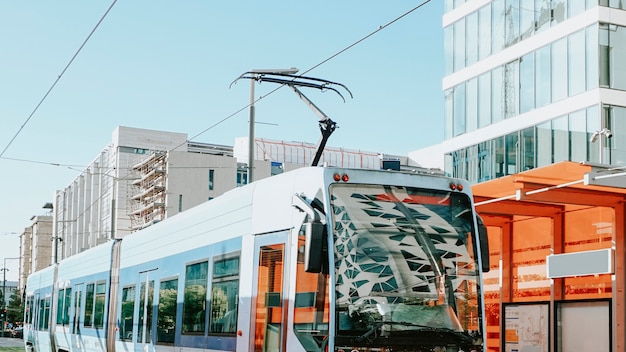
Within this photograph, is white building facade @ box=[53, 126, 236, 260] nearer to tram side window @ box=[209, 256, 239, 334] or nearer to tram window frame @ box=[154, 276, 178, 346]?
tram window frame @ box=[154, 276, 178, 346]

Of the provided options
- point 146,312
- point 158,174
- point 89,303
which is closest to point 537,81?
point 89,303

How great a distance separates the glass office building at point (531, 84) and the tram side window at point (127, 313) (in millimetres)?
18202

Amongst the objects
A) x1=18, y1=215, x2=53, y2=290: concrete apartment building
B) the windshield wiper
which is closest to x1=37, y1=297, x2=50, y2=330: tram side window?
the windshield wiper

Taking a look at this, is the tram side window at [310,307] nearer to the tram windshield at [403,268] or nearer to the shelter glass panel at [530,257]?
the tram windshield at [403,268]

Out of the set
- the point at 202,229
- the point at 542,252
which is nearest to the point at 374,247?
the point at 202,229

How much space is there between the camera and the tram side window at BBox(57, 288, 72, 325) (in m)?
24.0

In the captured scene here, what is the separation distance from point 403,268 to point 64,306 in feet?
54.0

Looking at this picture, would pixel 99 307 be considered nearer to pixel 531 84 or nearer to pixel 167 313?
pixel 167 313

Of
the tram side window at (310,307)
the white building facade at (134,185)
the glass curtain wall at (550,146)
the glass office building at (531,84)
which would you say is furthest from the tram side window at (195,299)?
the white building facade at (134,185)

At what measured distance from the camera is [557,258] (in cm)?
1756

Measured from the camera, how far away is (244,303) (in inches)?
449

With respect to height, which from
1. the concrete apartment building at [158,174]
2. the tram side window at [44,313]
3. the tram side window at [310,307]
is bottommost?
the tram side window at [44,313]

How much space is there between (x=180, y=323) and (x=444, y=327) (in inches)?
197

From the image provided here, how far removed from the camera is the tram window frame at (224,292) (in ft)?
38.4
